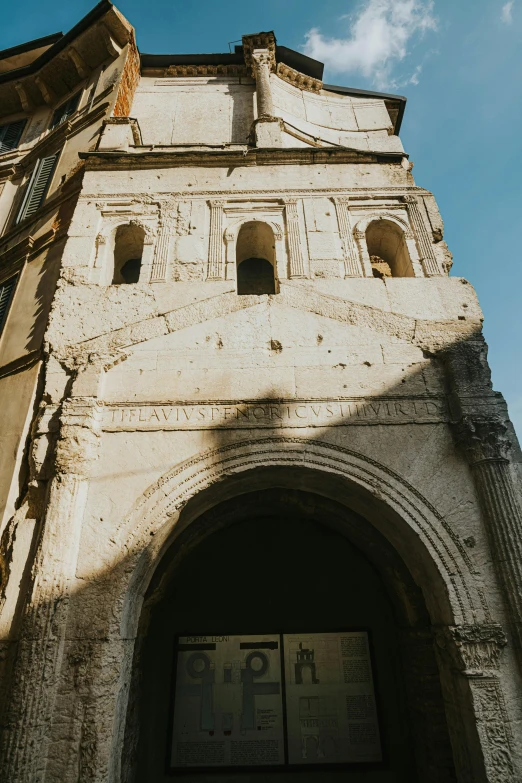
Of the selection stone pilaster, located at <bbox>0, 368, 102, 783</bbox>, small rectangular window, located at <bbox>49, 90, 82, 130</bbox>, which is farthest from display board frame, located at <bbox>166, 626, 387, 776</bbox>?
small rectangular window, located at <bbox>49, 90, 82, 130</bbox>

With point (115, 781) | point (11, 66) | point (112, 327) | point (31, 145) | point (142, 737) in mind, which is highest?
point (11, 66)

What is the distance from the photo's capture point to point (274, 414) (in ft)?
17.4

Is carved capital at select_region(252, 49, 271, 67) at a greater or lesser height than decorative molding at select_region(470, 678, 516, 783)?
greater

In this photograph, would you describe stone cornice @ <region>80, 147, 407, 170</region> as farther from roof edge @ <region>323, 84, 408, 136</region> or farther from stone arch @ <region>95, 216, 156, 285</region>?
roof edge @ <region>323, 84, 408, 136</region>

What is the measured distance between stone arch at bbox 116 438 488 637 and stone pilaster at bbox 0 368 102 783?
58cm

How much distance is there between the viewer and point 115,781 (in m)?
4.09

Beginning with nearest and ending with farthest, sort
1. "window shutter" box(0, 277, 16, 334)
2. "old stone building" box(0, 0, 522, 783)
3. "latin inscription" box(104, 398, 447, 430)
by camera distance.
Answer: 1. "old stone building" box(0, 0, 522, 783)
2. "latin inscription" box(104, 398, 447, 430)
3. "window shutter" box(0, 277, 16, 334)

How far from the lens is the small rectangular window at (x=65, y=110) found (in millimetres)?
11289

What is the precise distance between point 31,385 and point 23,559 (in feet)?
7.59

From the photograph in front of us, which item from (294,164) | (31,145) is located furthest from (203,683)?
(31,145)

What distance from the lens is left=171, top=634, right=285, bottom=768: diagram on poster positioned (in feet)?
19.0

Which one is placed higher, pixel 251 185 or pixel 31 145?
pixel 31 145

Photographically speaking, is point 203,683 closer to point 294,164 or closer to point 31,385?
point 31,385

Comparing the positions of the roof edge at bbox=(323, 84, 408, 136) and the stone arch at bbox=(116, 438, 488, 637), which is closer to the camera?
the stone arch at bbox=(116, 438, 488, 637)
